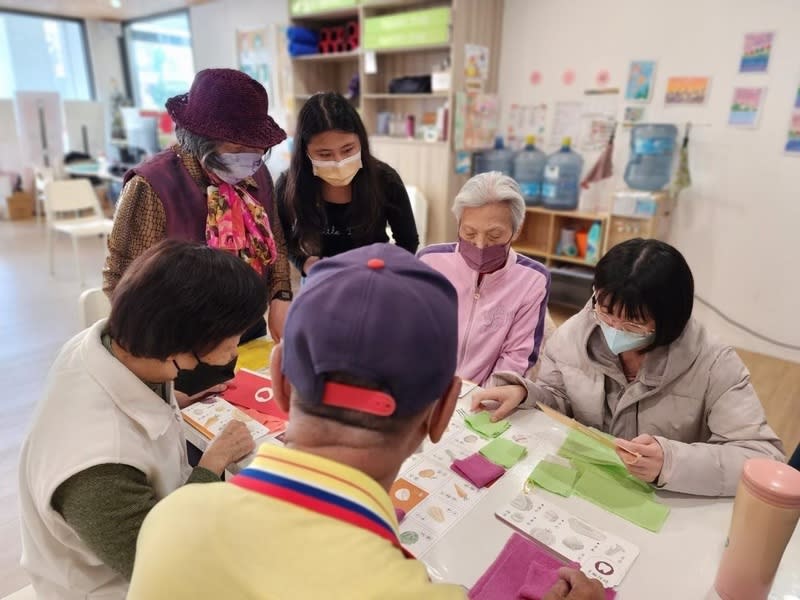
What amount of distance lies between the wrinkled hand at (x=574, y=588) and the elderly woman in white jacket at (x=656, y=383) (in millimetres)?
340

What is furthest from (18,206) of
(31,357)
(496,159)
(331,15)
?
(496,159)

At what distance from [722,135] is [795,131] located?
15.0 inches

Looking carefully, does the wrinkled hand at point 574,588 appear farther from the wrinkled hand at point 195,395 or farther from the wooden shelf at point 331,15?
the wooden shelf at point 331,15

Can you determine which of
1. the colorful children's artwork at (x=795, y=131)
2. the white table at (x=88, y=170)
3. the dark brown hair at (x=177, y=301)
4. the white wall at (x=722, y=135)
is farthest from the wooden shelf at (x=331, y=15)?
the dark brown hair at (x=177, y=301)

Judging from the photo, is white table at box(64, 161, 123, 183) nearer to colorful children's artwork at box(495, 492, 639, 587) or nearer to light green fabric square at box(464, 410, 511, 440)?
light green fabric square at box(464, 410, 511, 440)

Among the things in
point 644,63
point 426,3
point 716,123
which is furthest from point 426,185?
point 716,123

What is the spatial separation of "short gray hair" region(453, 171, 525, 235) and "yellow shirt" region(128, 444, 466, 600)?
4.08 ft

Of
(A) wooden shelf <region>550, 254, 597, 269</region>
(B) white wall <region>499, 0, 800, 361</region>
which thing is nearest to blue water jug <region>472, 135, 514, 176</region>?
(B) white wall <region>499, 0, 800, 361</region>

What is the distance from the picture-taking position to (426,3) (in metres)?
4.15

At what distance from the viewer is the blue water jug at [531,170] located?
13.3 ft

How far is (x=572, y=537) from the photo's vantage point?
943 millimetres

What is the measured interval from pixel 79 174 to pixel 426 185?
509cm

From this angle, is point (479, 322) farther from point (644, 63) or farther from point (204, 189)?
point (644, 63)

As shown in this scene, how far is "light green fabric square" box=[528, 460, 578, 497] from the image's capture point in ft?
3.50
